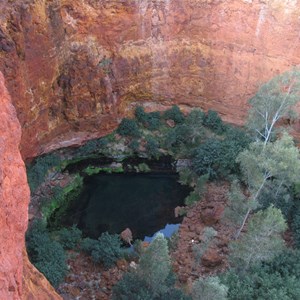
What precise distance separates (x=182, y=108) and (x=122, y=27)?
6.12 m

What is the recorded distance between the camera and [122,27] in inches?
782

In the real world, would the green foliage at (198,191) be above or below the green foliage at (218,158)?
below

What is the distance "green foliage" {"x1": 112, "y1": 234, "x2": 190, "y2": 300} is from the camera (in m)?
11.6

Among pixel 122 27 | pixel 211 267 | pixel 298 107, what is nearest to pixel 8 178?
pixel 211 267

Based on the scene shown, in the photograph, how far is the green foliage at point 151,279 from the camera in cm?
1155

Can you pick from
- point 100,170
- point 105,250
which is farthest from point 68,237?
point 100,170

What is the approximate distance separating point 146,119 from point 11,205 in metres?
16.0

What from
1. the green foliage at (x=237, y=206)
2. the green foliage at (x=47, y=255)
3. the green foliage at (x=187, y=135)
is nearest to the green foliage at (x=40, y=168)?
the green foliage at (x=47, y=255)

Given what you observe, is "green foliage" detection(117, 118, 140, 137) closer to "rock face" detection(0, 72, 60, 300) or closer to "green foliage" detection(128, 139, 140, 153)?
"green foliage" detection(128, 139, 140, 153)

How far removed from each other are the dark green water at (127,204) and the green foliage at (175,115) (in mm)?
3491

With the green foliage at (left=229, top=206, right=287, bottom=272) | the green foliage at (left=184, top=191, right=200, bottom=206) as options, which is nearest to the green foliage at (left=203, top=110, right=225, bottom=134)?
the green foliage at (left=184, top=191, right=200, bottom=206)

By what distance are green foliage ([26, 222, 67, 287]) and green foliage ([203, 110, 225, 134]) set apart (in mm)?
11143

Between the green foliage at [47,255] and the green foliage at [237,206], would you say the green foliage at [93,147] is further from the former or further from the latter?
the green foliage at [237,206]

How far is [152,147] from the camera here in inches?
840
